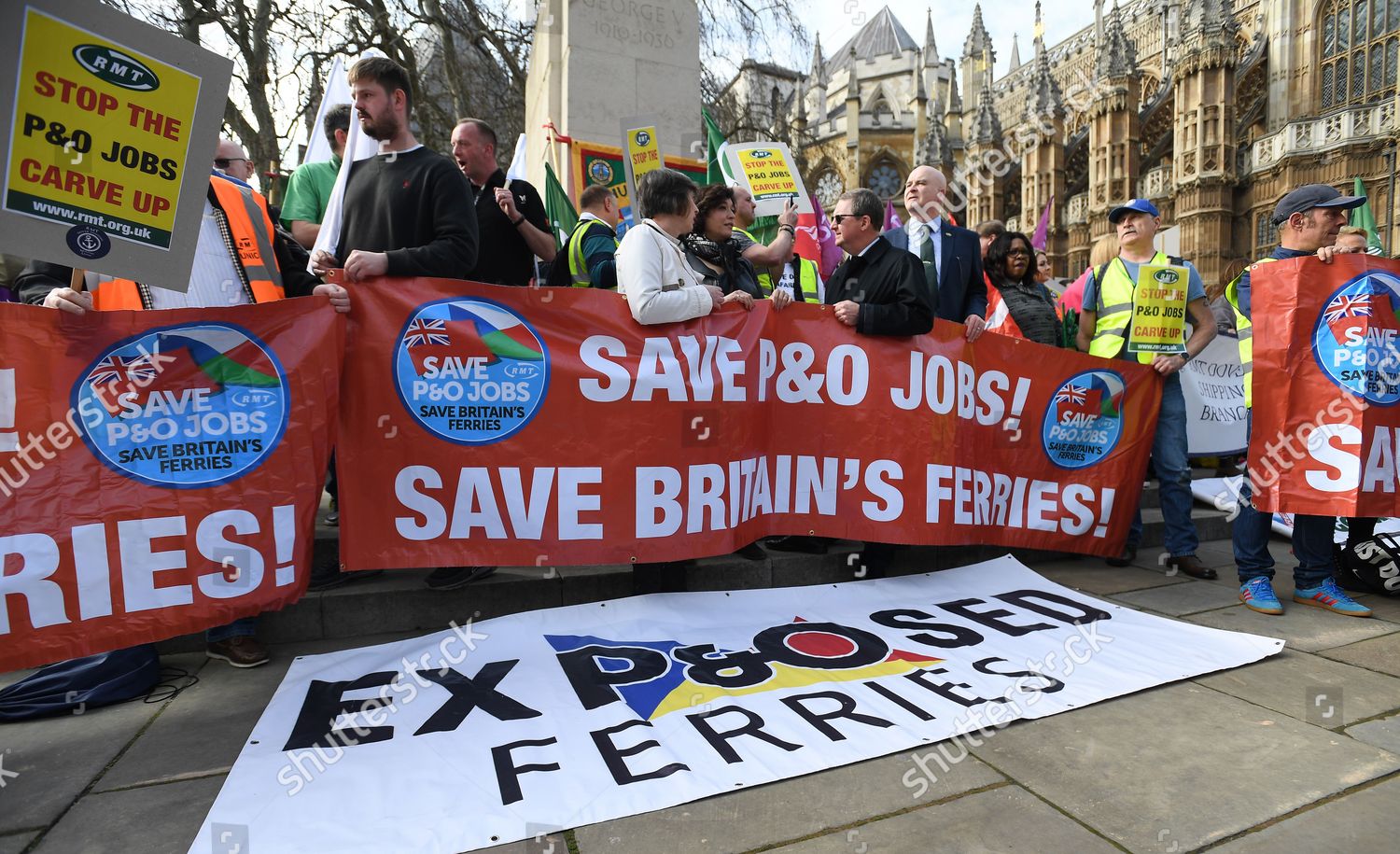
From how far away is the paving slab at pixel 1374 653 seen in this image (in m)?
3.08

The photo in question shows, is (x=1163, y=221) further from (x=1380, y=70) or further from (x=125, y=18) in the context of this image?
(x=125, y=18)

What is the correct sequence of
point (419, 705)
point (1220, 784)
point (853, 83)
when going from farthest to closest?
point (853, 83) → point (419, 705) → point (1220, 784)

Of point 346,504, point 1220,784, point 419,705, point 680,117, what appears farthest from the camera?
Answer: point 680,117

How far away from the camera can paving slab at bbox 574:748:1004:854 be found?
1909mm

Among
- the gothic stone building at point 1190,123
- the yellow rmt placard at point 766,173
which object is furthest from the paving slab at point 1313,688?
the gothic stone building at point 1190,123

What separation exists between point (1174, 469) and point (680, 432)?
3040 millimetres

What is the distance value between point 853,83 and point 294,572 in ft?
212

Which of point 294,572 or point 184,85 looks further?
point 294,572

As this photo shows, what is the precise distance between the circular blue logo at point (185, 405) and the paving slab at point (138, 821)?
3.44 ft

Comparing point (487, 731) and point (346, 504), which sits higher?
point (346, 504)

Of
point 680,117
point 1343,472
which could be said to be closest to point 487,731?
point 1343,472

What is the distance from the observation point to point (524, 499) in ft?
11.0

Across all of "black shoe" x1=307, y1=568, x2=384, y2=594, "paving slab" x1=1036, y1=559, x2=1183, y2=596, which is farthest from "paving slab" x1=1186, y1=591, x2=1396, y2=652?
"black shoe" x1=307, y1=568, x2=384, y2=594

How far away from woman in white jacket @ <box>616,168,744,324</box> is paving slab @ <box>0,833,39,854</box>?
2585 mm
